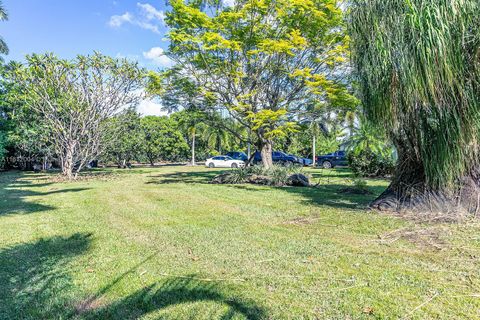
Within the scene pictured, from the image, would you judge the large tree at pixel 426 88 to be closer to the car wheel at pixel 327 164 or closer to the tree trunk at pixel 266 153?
the tree trunk at pixel 266 153

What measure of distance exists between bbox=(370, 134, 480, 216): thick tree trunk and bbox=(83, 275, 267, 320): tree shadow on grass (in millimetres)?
4838

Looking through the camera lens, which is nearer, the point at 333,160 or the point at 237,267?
the point at 237,267

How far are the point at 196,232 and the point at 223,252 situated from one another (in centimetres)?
118

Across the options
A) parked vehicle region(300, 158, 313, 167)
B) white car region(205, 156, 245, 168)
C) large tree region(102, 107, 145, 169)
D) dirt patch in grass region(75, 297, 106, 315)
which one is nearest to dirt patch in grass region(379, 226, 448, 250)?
dirt patch in grass region(75, 297, 106, 315)

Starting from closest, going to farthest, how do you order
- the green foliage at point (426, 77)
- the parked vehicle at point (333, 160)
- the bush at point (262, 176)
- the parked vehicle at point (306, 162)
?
the green foliage at point (426, 77) → the bush at point (262, 176) → the parked vehicle at point (333, 160) → the parked vehicle at point (306, 162)

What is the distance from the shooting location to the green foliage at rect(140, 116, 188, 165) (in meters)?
32.6

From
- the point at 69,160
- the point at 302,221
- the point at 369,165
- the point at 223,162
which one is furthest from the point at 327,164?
the point at 302,221

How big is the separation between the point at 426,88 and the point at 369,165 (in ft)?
39.0

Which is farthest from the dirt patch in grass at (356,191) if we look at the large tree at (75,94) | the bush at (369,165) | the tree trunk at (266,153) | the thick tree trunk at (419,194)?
the large tree at (75,94)

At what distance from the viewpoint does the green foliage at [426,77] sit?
4.56 metres

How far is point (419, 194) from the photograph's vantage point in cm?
627

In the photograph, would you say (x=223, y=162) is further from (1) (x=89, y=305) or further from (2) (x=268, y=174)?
(1) (x=89, y=305)

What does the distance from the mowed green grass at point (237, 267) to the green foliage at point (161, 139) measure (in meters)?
26.5

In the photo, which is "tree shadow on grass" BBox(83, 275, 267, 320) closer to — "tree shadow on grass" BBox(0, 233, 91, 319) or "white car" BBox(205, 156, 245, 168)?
"tree shadow on grass" BBox(0, 233, 91, 319)
